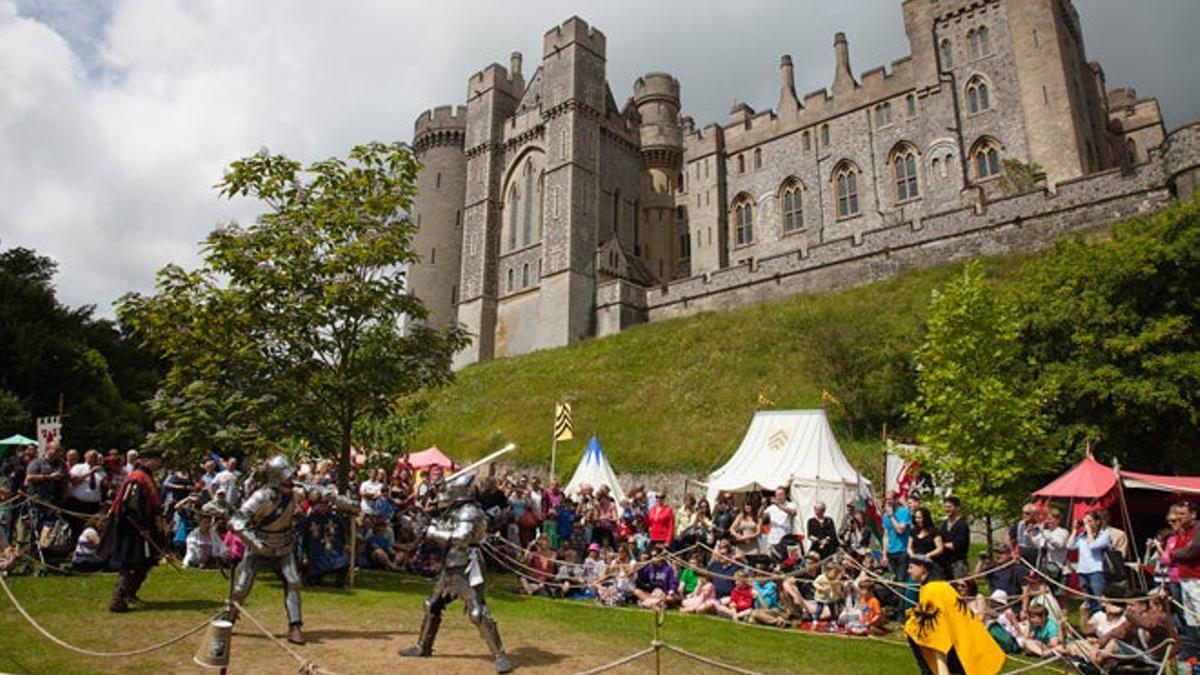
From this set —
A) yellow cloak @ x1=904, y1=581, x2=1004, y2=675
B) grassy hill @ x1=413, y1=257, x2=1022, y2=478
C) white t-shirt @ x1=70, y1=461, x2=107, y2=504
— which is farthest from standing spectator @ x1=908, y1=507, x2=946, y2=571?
white t-shirt @ x1=70, y1=461, x2=107, y2=504

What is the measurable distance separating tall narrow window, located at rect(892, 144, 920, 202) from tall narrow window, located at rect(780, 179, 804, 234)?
6043mm

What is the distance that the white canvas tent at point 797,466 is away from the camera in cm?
1886

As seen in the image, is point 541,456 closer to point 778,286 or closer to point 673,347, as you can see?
point 673,347

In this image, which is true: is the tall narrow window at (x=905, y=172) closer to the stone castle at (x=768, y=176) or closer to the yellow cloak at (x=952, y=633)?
the stone castle at (x=768, y=176)

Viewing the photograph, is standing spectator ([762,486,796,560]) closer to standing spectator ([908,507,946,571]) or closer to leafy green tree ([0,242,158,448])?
standing spectator ([908,507,946,571])

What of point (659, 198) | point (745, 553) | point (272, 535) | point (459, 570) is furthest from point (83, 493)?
point (659, 198)

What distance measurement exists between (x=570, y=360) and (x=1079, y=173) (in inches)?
1010

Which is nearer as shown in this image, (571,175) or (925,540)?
(925,540)

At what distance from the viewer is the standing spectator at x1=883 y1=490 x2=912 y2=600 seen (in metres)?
12.2

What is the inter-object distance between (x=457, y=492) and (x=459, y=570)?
86cm

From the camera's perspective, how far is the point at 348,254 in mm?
14008

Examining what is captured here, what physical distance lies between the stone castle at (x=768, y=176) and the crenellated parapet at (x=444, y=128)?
0.12 m

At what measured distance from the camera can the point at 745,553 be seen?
540 inches

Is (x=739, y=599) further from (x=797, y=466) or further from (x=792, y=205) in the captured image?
(x=792, y=205)
